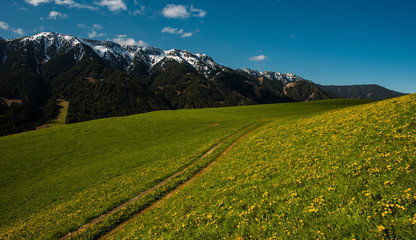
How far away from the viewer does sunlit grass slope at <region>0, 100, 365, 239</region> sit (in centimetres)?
1956

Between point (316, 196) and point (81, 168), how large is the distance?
3803 centimetres

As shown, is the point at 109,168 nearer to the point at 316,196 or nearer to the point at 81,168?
the point at 81,168

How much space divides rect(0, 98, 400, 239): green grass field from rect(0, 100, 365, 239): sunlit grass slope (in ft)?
0.38

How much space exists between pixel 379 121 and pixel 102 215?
28702 millimetres

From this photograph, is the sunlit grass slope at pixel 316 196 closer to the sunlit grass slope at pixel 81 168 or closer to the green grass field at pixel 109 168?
the green grass field at pixel 109 168

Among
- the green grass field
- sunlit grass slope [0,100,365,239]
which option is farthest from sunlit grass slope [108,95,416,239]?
sunlit grass slope [0,100,365,239]

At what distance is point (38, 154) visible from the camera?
4028cm

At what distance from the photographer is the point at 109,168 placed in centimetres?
3198

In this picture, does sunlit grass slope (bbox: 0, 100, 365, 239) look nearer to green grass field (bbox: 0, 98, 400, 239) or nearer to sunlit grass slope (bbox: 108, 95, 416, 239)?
green grass field (bbox: 0, 98, 400, 239)

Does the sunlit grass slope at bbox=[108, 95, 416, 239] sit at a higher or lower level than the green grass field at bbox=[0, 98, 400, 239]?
higher

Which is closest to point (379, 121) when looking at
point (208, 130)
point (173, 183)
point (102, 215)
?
point (173, 183)

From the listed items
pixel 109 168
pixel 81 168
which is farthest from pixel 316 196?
pixel 81 168

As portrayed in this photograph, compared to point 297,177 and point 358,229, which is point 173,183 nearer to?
point 297,177

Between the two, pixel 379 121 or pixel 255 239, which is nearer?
pixel 255 239
